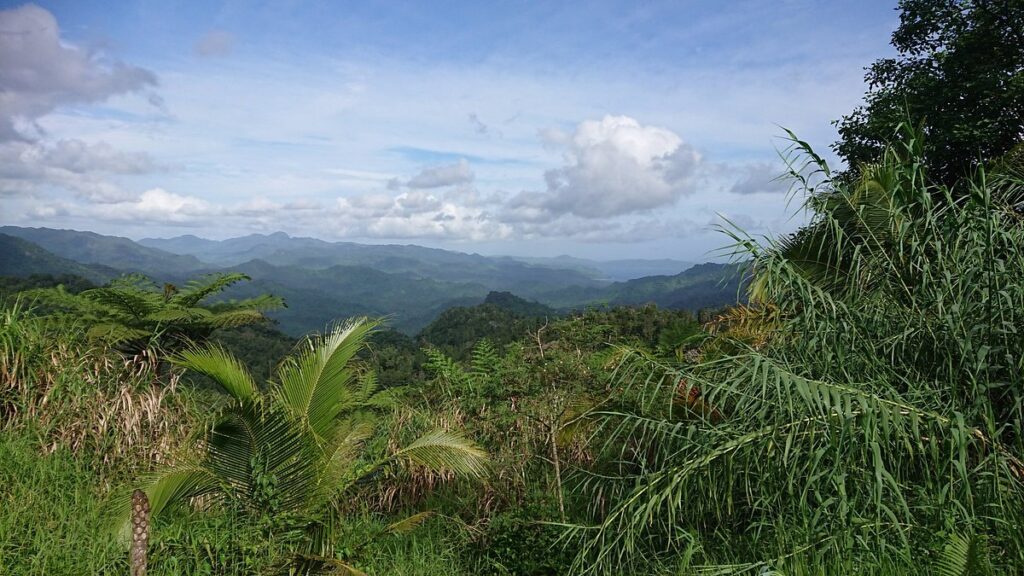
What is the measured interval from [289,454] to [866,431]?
3675mm

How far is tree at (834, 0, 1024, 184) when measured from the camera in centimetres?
1130

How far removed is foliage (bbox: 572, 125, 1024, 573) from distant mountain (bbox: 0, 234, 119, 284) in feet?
448

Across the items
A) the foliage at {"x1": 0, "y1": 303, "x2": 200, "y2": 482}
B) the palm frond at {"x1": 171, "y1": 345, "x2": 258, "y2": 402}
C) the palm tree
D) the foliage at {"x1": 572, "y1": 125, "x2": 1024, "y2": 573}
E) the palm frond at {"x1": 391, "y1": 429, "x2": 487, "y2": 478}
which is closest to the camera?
the foliage at {"x1": 572, "y1": 125, "x2": 1024, "y2": 573}

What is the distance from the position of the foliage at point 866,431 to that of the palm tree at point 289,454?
5.89 ft

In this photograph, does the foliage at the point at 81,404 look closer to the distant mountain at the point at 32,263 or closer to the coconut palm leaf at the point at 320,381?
the coconut palm leaf at the point at 320,381

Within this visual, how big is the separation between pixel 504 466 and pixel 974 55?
12.5m

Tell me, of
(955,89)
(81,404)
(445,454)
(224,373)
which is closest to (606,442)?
(445,454)

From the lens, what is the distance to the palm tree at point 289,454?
4258mm

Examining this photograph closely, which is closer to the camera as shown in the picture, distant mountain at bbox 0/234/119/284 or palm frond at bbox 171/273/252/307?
palm frond at bbox 171/273/252/307

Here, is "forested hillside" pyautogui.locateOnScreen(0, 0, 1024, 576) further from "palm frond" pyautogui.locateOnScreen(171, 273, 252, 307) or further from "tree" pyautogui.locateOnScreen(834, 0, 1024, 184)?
"tree" pyautogui.locateOnScreen(834, 0, 1024, 184)

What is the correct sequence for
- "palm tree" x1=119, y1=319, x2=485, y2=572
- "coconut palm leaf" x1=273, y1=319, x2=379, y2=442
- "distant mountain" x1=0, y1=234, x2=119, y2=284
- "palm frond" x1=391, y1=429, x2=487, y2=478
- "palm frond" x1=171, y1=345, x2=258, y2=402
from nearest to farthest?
"palm tree" x1=119, y1=319, x2=485, y2=572
"palm frond" x1=171, y1=345, x2=258, y2=402
"coconut palm leaf" x1=273, y1=319, x2=379, y2=442
"palm frond" x1=391, y1=429, x2=487, y2=478
"distant mountain" x1=0, y1=234, x2=119, y2=284

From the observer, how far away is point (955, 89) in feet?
39.2

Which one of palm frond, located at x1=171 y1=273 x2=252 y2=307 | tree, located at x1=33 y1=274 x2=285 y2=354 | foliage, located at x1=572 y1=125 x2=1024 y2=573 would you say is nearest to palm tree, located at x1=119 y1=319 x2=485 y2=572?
foliage, located at x1=572 y1=125 x2=1024 y2=573

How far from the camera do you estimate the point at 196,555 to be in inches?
147
